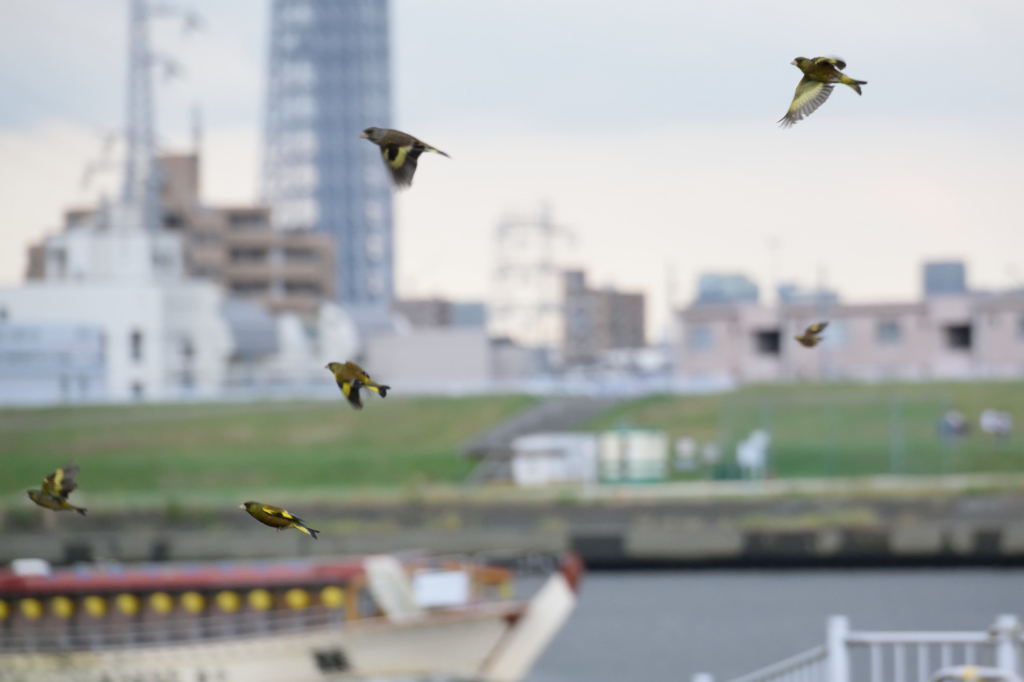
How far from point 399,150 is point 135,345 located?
63243 millimetres

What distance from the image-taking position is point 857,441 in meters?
47.8

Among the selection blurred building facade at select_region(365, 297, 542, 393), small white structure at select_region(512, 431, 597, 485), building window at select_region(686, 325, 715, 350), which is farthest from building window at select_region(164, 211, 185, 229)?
small white structure at select_region(512, 431, 597, 485)

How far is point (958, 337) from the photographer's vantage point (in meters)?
82.5

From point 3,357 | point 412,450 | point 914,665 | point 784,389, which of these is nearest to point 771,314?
point 784,389

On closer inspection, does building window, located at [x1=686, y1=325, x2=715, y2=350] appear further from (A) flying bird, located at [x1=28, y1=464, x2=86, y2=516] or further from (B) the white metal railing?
(A) flying bird, located at [x1=28, y1=464, x2=86, y2=516]

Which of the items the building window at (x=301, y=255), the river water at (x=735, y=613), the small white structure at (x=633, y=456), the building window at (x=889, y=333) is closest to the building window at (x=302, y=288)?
the building window at (x=301, y=255)

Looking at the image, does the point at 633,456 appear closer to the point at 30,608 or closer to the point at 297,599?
the point at 297,599

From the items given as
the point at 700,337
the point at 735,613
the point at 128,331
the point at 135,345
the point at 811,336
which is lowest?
the point at 735,613

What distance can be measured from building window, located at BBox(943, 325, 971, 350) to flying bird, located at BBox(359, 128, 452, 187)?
262ft

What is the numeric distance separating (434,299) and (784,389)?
186 feet

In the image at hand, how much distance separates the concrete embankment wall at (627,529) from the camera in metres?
37.1

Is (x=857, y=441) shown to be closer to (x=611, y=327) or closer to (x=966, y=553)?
(x=966, y=553)

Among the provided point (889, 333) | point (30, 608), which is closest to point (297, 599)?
point (30, 608)

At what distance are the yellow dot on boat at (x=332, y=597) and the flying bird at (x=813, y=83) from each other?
20367 mm
